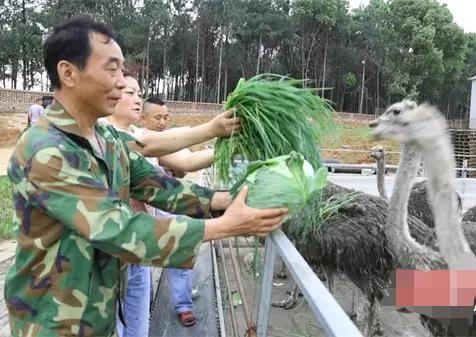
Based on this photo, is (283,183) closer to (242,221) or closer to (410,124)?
(242,221)

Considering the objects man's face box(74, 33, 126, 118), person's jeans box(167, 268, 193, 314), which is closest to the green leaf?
man's face box(74, 33, 126, 118)

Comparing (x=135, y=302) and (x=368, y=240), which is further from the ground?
(x=368, y=240)

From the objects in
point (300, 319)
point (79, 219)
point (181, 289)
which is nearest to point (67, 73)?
point (79, 219)

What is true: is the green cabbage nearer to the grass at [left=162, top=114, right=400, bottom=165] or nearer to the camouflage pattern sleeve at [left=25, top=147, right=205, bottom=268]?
the camouflage pattern sleeve at [left=25, top=147, right=205, bottom=268]

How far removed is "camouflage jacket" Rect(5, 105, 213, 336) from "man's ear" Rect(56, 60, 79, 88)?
0.08 m

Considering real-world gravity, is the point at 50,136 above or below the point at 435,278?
above

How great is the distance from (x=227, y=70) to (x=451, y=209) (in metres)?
41.8

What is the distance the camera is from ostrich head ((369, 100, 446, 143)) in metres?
2.88

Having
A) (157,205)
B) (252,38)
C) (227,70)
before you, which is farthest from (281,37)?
(157,205)

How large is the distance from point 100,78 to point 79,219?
45cm

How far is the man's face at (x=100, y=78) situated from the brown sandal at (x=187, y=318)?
256cm

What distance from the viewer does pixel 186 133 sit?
2.42 m

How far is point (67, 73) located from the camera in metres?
1.52

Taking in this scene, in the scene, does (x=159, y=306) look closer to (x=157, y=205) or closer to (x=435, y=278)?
(x=157, y=205)
